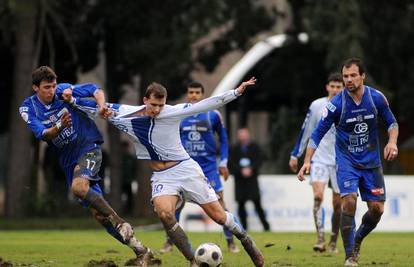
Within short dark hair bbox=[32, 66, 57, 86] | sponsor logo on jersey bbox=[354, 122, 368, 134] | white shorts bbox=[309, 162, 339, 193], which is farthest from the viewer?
white shorts bbox=[309, 162, 339, 193]

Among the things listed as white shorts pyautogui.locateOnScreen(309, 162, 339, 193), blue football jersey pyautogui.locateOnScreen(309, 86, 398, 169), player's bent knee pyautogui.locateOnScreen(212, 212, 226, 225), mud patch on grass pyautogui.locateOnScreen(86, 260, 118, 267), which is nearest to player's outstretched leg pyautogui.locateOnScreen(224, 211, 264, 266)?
player's bent knee pyautogui.locateOnScreen(212, 212, 226, 225)

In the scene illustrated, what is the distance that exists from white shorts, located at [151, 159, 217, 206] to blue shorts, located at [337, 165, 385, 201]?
177 cm

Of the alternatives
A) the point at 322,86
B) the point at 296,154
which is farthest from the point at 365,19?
the point at 296,154

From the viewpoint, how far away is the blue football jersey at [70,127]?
14273 millimetres

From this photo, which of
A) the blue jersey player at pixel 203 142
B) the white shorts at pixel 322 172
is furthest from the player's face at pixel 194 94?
the white shorts at pixel 322 172

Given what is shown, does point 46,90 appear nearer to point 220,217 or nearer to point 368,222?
point 220,217

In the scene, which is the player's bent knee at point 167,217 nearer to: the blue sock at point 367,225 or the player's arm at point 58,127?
the player's arm at point 58,127

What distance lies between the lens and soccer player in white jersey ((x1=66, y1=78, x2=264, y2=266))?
43.1ft

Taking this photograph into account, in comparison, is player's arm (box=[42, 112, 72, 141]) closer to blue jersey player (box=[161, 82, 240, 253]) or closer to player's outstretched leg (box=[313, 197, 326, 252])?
blue jersey player (box=[161, 82, 240, 253])

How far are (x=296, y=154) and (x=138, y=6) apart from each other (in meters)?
18.3

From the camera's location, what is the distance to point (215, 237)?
22.2 metres

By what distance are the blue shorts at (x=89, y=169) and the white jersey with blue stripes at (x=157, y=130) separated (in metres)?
0.98

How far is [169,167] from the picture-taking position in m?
13.3

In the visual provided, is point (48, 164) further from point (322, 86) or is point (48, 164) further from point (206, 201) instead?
point (206, 201)
